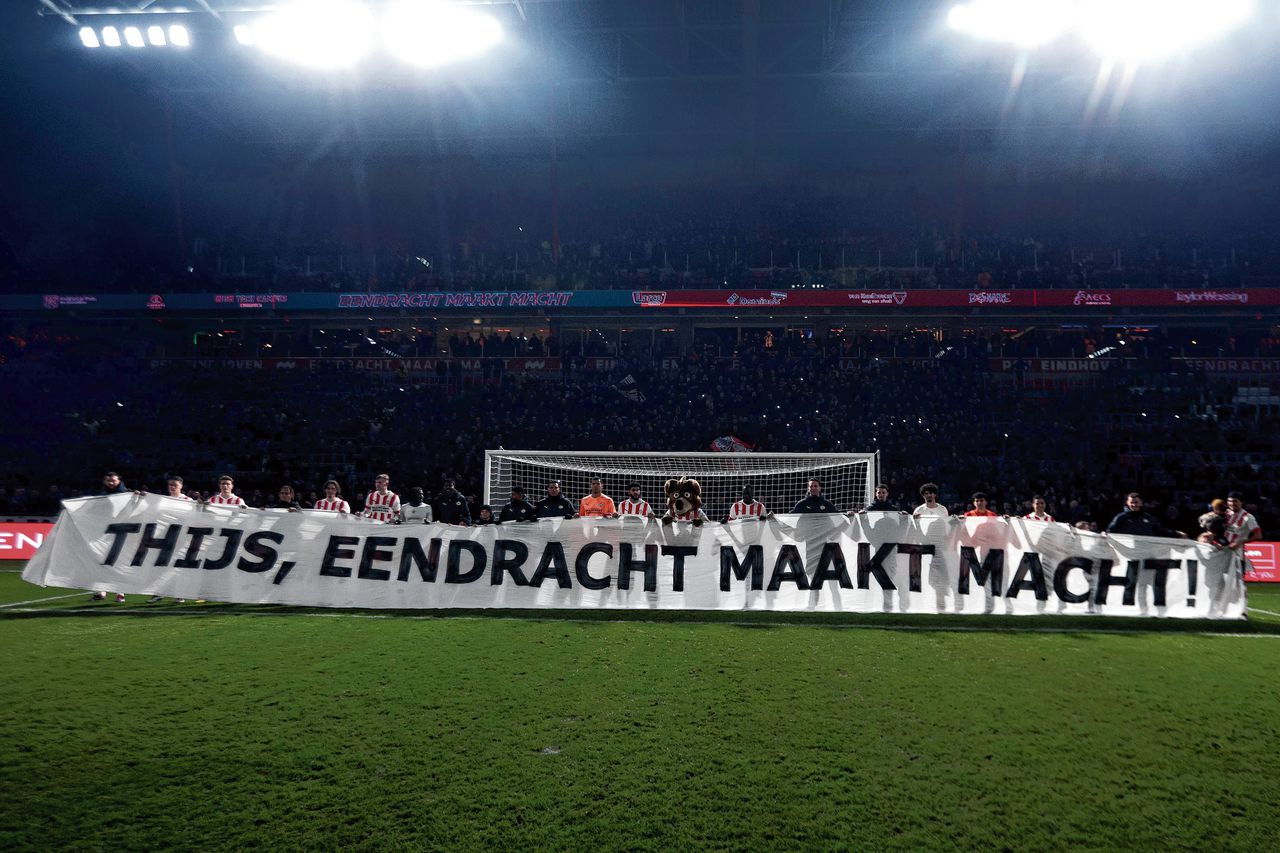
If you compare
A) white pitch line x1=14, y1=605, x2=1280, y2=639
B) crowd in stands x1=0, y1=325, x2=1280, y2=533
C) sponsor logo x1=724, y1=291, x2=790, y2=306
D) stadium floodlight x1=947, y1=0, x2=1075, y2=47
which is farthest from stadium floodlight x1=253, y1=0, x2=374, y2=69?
white pitch line x1=14, y1=605, x2=1280, y2=639

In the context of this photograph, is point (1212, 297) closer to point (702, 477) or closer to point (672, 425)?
point (672, 425)

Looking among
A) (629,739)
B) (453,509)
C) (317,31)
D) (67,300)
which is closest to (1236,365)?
(453,509)

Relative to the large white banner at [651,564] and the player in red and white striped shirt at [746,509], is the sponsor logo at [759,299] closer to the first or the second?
the player in red and white striped shirt at [746,509]

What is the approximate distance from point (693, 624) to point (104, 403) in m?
24.4

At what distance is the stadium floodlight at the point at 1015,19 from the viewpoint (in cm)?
1952

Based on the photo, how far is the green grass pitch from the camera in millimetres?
3271

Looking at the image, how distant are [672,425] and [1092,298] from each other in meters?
14.6

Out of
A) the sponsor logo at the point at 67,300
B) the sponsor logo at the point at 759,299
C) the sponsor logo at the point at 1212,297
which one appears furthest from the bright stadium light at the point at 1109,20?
the sponsor logo at the point at 67,300

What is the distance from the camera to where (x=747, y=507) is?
12.0m

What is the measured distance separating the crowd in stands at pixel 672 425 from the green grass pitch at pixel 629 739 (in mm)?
10848

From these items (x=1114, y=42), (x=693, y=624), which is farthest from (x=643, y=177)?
(x=693, y=624)

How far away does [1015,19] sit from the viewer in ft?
65.0

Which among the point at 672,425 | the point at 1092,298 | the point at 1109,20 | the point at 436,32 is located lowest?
the point at 672,425

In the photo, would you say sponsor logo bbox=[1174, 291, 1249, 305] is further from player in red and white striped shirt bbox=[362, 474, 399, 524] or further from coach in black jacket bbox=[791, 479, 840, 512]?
player in red and white striped shirt bbox=[362, 474, 399, 524]
